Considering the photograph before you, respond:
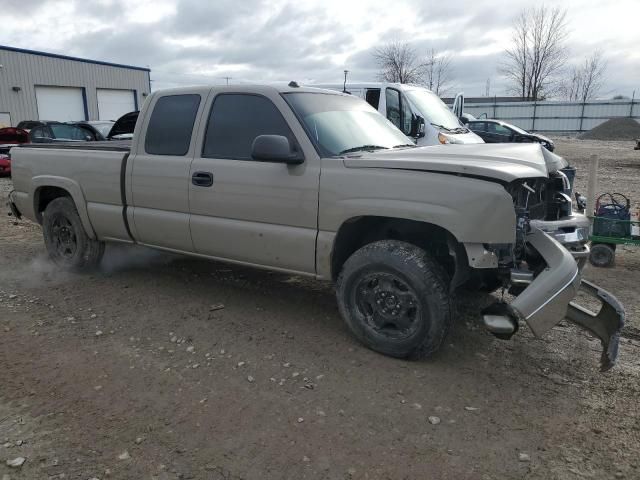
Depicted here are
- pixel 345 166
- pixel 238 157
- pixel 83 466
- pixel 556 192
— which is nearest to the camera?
pixel 83 466

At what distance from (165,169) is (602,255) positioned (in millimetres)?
4984

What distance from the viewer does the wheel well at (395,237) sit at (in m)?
3.79

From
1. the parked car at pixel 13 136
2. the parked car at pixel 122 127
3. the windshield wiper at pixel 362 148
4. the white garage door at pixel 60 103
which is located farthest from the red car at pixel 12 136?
the windshield wiper at pixel 362 148

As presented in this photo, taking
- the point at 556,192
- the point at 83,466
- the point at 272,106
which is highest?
the point at 272,106

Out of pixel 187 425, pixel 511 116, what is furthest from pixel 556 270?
pixel 511 116

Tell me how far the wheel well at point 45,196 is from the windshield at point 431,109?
6.46 m

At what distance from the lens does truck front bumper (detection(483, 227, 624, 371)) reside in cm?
325

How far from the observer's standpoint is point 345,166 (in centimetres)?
383

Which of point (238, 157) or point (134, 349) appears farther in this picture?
point (238, 157)

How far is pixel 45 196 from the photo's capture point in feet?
20.1

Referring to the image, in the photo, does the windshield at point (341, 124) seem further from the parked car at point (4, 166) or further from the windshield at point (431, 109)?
the parked car at point (4, 166)

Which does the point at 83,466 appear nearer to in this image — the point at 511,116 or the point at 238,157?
the point at 238,157

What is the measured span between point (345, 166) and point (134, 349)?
2.12 metres

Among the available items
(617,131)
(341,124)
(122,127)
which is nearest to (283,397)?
(341,124)
